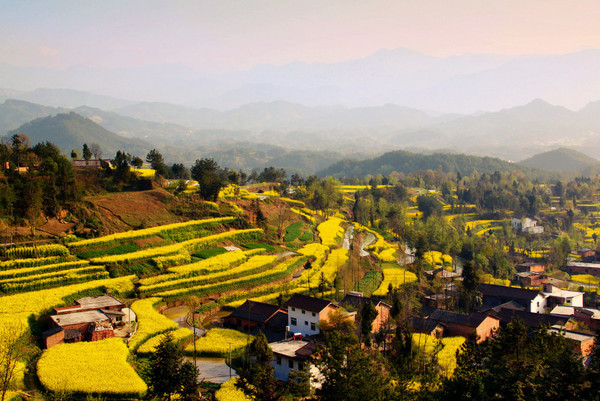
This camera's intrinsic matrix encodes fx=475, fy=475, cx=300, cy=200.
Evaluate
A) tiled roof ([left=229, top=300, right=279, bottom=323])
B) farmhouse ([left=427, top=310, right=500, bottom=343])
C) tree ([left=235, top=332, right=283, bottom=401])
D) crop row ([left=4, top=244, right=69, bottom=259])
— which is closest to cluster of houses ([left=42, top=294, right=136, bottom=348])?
crop row ([left=4, top=244, right=69, bottom=259])

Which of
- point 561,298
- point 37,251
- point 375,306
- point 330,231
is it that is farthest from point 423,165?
point 37,251

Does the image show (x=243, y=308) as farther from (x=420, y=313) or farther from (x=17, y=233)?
(x=17, y=233)

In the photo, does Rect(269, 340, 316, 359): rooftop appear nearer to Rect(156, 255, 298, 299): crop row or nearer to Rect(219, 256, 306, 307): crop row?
Rect(219, 256, 306, 307): crop row

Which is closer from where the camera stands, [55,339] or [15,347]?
[15,347]

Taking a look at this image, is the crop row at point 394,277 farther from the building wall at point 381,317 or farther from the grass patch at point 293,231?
the grass patch at point 293,231

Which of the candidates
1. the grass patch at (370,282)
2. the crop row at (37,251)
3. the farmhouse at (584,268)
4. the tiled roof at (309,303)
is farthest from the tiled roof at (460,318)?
the farmhouse at (584,268)

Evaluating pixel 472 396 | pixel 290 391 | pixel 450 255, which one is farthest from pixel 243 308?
pixel 450 255

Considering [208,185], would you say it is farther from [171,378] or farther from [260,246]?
[171,378]
